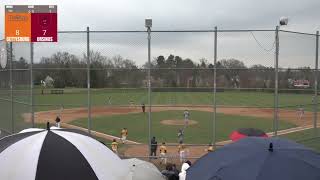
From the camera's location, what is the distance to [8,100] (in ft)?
55.6

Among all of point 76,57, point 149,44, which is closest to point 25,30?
point 76,57

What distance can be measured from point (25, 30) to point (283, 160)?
44.4 feet

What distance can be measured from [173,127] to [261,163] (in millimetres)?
22987

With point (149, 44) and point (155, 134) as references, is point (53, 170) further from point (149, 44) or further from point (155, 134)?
point (155, 134)

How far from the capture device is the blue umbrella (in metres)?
3.57

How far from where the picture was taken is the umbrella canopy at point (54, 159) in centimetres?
332

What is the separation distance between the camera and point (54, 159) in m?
3.39

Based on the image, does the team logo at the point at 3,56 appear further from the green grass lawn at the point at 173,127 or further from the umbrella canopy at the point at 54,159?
the umbrella canopy at the point at 54,159

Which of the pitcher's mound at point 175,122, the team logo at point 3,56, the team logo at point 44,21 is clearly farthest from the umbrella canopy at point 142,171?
the pitcher's mound at point 175,122
